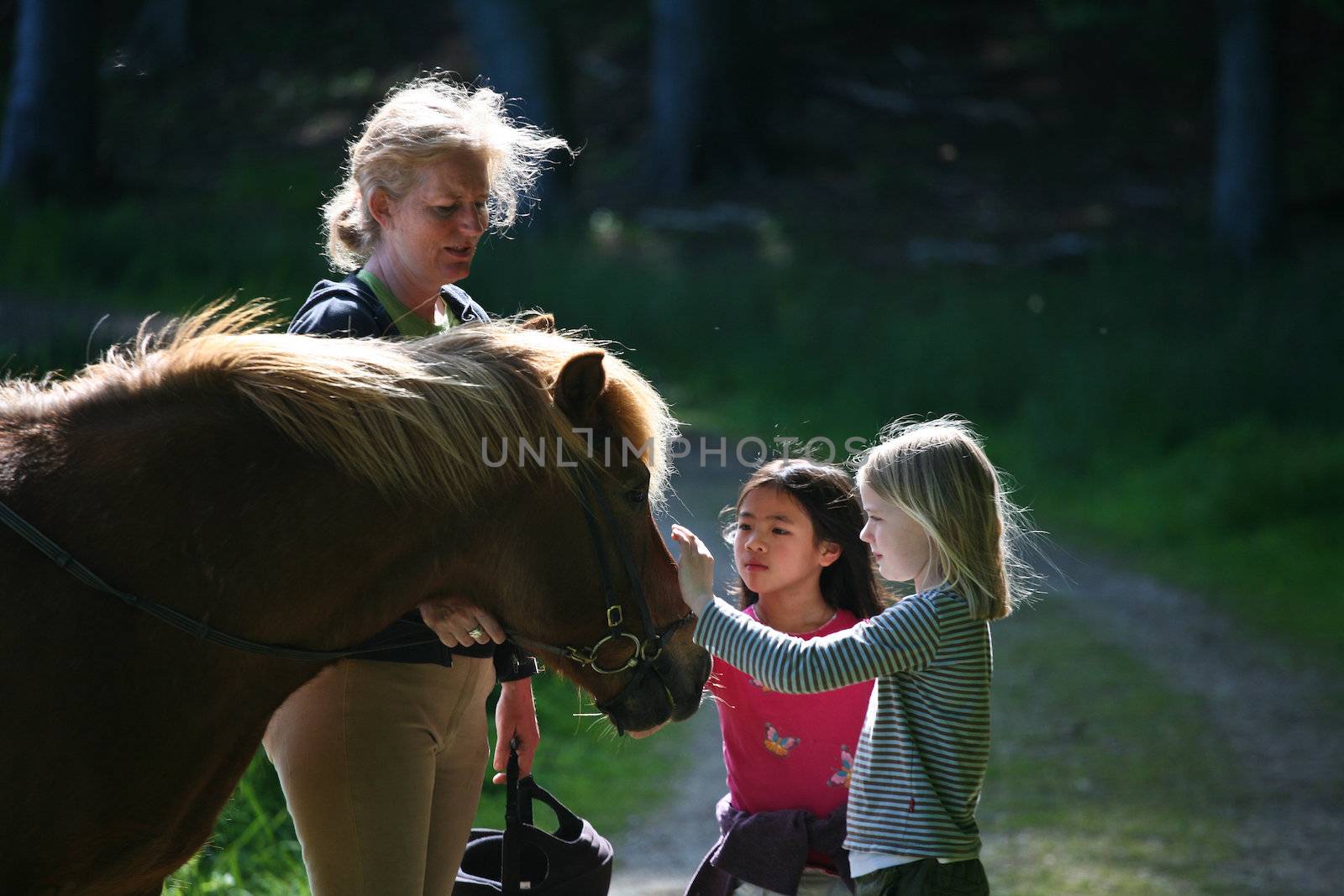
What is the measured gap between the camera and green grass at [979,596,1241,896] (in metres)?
4.17

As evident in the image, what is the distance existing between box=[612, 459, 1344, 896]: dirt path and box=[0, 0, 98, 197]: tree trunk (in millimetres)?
3723

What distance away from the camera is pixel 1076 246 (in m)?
13.6

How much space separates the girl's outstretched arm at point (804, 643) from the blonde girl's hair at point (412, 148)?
79 cm

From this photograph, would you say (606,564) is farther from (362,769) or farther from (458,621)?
(362,769)

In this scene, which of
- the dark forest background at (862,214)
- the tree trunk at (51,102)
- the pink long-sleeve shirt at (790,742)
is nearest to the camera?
the pink long-sleeve shirt at (790,742)

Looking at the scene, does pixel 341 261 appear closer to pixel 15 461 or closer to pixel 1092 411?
pixel 15 461

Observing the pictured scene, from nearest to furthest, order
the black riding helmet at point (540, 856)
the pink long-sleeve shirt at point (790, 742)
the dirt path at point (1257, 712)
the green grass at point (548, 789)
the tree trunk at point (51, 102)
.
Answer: the black riding helmet at point (540, 856) → the pink long-sleeve shirt at point (790, 742) → the green grass at point (548, 789) → the dirt path at point (1257, 712) → the tree trunk at point (51, 102)

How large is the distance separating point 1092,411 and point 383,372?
25.9 ft

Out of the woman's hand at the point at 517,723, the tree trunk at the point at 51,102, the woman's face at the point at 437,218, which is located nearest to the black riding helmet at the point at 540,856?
the woman's hand at the point at 517,723

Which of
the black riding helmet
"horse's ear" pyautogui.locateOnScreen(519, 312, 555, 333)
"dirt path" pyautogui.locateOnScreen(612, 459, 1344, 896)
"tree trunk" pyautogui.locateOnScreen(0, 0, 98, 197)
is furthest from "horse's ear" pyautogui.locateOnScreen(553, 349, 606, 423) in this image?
"tree trunk" pyautogui.locateOnScreen(0, 0, 98, 197)

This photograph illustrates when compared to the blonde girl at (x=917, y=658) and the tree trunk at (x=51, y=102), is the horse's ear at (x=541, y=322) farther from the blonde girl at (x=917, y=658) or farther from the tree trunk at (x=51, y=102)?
the tree trunk at (x=51, y=102)

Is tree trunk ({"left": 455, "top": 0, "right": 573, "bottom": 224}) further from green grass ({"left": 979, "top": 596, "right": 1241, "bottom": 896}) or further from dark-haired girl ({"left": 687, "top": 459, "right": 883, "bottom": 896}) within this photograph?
dark-haired girl ({"left": 687, "top": 459, "right": 883, "bottom": 896})

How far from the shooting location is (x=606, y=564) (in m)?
2.02

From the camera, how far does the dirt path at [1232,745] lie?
13.9 feet
